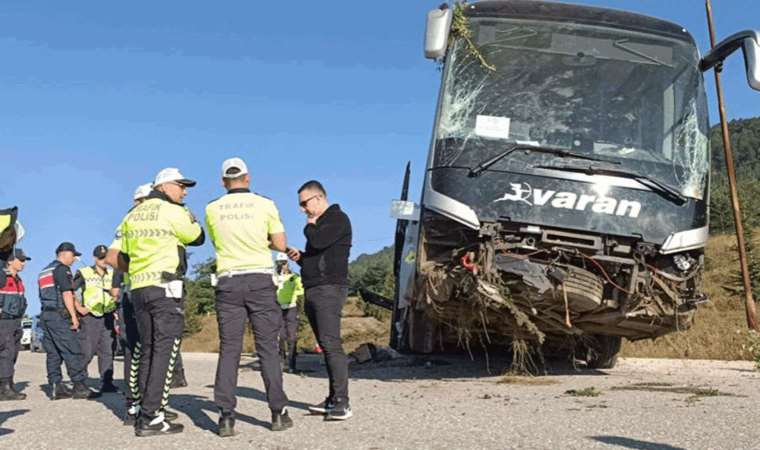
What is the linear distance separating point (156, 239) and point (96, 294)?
3.67 metres

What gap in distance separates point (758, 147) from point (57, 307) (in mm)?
145696

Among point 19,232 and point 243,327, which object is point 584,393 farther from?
point 19,232

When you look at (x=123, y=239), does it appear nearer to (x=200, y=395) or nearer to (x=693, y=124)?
(x=200, y=395)

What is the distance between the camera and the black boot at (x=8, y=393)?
8.56 metres

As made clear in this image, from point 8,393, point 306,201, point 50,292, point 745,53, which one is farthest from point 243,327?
point 745,53

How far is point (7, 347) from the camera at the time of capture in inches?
350

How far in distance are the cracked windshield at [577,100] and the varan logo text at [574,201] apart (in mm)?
217

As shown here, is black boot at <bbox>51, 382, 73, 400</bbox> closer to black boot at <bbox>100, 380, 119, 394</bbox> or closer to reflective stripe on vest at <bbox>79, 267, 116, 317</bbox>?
black boot at <bbox>100, 380, 119, 394</bbox>

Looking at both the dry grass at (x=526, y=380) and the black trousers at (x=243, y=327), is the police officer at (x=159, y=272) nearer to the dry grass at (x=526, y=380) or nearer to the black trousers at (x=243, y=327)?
the black trousers at (x=243, y=327)

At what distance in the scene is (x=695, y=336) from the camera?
15.0 meters

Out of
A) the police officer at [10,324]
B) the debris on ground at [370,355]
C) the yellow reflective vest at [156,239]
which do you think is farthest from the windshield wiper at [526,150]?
the debris on ground at [370,355]

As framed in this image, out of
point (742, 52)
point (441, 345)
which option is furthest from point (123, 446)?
point (742, 52)

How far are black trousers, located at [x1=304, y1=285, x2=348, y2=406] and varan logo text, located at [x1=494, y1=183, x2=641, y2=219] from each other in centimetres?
192

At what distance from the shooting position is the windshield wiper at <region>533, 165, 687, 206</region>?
281 inches
